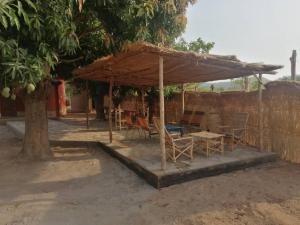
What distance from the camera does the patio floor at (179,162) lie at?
5.55 metres

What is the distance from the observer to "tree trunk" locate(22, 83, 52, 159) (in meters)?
7.62

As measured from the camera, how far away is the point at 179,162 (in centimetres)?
629

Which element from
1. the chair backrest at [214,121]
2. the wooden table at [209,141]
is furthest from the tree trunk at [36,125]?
the chair backrest at [214,121]

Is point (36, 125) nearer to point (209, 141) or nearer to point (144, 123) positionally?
point (144, 123)

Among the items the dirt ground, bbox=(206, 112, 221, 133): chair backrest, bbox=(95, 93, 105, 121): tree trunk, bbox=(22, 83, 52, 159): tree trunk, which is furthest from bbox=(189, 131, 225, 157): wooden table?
bbox=(95, 93, 105, 121): tree trunk

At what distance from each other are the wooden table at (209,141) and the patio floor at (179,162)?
200 mm

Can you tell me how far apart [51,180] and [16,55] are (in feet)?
10.5

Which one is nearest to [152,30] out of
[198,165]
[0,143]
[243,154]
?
[198,165]

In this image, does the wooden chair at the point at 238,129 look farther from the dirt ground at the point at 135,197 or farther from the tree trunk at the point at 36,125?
the tree trunk at the point at 36,125

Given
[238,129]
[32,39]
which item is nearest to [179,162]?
[238,129]

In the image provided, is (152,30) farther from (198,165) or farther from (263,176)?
(263,176)

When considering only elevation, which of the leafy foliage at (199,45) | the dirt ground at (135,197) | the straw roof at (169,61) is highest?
the leafy foliage at (199,45)

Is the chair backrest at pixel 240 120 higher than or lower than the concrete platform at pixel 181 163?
higher

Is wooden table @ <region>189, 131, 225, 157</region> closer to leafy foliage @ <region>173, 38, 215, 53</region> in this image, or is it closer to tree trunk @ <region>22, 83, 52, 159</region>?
tree trunk @ <region>22, 83, 52, 159</region>
